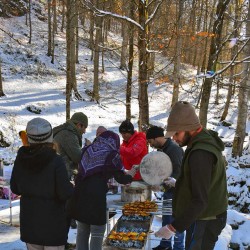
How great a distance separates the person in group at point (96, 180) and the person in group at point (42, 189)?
43 cm

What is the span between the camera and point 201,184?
7.62 feet

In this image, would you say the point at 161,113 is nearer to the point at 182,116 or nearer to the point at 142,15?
the point at 142,15

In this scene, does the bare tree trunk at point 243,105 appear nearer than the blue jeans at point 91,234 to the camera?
No

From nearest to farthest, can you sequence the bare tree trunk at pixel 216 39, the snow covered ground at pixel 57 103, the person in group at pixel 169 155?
the person in group at pixel 169 155 < the snow covered ground at pixel 57 103 < the bare tree trunk at pixel 216 39

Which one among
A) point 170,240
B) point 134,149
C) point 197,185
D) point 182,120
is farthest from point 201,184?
point 134,149

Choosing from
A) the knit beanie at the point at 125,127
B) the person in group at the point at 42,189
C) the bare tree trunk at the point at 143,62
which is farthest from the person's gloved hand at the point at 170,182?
the bare tree trunk at the point at 143,62

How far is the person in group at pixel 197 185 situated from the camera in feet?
7.66

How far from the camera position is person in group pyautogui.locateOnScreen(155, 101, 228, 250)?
2.34m

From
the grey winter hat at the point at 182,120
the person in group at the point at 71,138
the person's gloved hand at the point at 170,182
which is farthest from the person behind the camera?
the person in group at the point at 71,138

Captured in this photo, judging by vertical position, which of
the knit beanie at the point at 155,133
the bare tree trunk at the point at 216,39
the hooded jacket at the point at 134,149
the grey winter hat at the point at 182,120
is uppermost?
the bare tree trunk at the point at 216,39

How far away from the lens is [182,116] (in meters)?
2.47

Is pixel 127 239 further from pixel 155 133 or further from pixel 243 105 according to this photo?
pixel 243 105

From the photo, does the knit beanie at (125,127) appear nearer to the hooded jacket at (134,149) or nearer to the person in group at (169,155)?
the hooded jacket at (134,149)

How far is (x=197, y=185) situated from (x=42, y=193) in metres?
1.24
